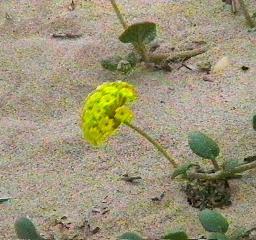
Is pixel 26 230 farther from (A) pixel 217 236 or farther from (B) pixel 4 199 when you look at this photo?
(A) pixel 217 236

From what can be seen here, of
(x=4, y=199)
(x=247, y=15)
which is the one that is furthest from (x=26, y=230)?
(x=247, y=15)

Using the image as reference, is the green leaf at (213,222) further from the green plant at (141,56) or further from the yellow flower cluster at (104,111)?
the green plant at (141,56)

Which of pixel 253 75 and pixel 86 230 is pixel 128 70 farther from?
pixel 86 230

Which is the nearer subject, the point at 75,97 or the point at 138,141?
the point at 138,141

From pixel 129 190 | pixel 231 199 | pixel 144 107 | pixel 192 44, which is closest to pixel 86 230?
pixel 129 190

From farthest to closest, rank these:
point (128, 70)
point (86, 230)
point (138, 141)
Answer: point (128, 70), point (138, 141), point (86, 230)

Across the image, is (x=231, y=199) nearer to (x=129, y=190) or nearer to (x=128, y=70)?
(x=129, y=190)

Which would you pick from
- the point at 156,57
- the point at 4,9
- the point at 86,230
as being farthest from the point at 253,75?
the point at 4,9

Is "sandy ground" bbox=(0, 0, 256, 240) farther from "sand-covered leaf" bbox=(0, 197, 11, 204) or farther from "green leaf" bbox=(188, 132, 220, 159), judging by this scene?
"green leaf" bbox=(188, 132, 220, 159)

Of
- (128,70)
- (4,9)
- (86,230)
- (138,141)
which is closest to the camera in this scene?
(86,230)
